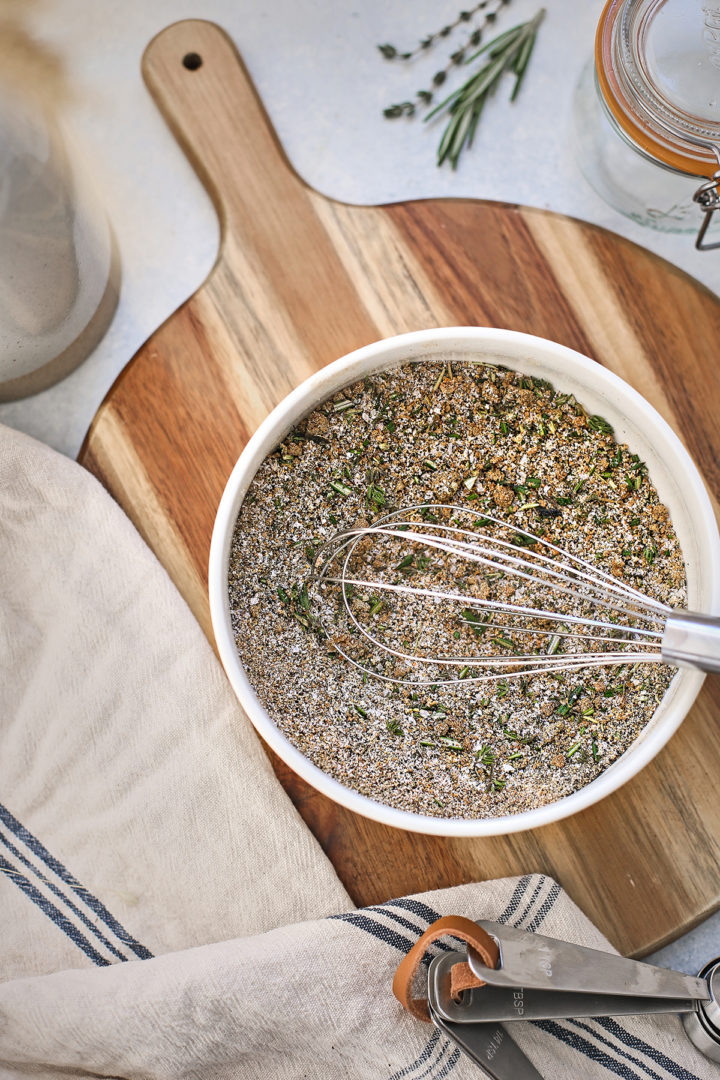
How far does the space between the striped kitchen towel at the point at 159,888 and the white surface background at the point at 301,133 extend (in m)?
0.18

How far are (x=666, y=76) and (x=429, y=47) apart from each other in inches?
11.1

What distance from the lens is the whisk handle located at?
0.54 metres

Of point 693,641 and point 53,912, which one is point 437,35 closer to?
point 693,641

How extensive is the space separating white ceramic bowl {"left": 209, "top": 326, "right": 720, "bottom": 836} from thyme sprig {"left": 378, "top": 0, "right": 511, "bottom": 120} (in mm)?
319

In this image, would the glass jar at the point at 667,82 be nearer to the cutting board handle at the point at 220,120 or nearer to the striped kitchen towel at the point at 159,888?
the cutting board handle at the point at 220,120

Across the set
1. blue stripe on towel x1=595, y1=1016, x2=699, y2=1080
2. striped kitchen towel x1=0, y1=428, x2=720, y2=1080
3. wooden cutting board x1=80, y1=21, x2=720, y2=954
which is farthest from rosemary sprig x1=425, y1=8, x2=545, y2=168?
blue stripe on towel x1=595, y1=1016, x2=699, y2=1080

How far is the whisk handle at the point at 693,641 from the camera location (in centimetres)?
54

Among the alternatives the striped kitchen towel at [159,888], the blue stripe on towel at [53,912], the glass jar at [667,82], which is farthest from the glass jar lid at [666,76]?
the blue stripe on towel at [53,912]

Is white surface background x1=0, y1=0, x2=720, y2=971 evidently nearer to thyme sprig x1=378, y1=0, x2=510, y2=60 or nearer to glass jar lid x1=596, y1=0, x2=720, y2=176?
thyme sprig x1=378, y1=0, x2=510, y2=60

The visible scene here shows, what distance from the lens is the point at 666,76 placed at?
65cm

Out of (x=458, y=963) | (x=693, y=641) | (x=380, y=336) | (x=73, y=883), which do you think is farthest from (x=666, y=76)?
(x=73, y=883)

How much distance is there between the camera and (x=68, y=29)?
86 centimetres

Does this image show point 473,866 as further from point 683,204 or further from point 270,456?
point 683,204

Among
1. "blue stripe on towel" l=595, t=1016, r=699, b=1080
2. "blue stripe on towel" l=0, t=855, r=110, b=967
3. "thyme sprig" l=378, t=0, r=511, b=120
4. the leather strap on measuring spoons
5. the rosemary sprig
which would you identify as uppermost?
"thyme sprig" l=378, t=0, r=511, b=120
